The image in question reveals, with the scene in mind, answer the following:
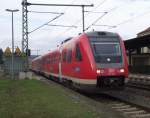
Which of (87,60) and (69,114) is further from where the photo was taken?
(87,60)

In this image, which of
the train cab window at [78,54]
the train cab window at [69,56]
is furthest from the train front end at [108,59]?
the train cab window at [69,56]

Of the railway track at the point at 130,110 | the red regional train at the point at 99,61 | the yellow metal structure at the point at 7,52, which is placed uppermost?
the yellow metal structure at the point at 7,52

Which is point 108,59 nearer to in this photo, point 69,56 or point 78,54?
point 78,54

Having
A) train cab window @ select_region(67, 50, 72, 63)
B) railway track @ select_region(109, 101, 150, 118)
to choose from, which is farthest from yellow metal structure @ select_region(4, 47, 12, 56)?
railway track @ select_region(109, 101, 150, 118)

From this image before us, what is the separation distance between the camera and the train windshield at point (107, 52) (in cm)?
1822

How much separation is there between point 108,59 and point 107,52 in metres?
0.42

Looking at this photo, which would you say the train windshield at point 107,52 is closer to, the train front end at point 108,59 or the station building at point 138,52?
the train front end at point 108,59

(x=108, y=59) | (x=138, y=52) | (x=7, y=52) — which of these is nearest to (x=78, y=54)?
(x=108, y=59)

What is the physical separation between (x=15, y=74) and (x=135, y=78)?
12918 millimetres

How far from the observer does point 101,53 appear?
726 inches

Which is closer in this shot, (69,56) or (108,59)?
(108,59)

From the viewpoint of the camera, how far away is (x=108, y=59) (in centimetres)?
1825

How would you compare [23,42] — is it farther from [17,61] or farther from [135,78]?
[135,78]

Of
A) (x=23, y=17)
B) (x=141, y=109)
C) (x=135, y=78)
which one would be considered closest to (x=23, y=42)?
(x=23, y=17)
